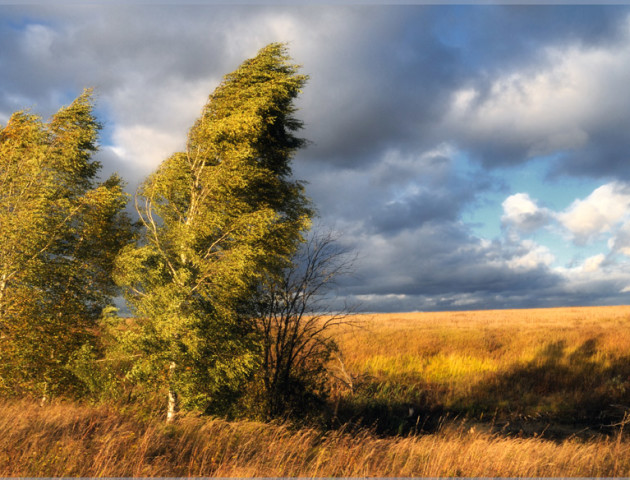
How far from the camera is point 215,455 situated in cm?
572

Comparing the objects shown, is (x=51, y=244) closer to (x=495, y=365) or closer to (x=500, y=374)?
(x=500, y=374)

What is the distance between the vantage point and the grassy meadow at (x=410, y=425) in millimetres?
5387

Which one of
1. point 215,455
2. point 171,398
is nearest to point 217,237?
point 171,398

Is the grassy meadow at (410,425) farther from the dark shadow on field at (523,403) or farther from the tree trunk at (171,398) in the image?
the tree trunk at (171,398)

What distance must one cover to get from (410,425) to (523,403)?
5386 mm

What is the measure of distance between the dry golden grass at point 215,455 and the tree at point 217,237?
60.8 inches

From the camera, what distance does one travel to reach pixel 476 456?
6.38 meters

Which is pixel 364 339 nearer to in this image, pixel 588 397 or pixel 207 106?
pixel 588 397

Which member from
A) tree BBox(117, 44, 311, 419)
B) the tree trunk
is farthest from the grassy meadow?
tree BBox(117, 44, 311, 419)

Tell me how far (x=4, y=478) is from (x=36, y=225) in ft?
23.7

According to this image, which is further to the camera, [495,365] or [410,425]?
[495,365]

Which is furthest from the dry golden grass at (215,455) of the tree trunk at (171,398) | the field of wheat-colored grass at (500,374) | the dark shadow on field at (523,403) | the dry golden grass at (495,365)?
the dry golden grass at (495,365)

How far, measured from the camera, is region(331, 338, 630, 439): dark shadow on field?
12727 mm

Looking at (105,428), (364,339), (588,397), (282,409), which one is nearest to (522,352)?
(588,397)
